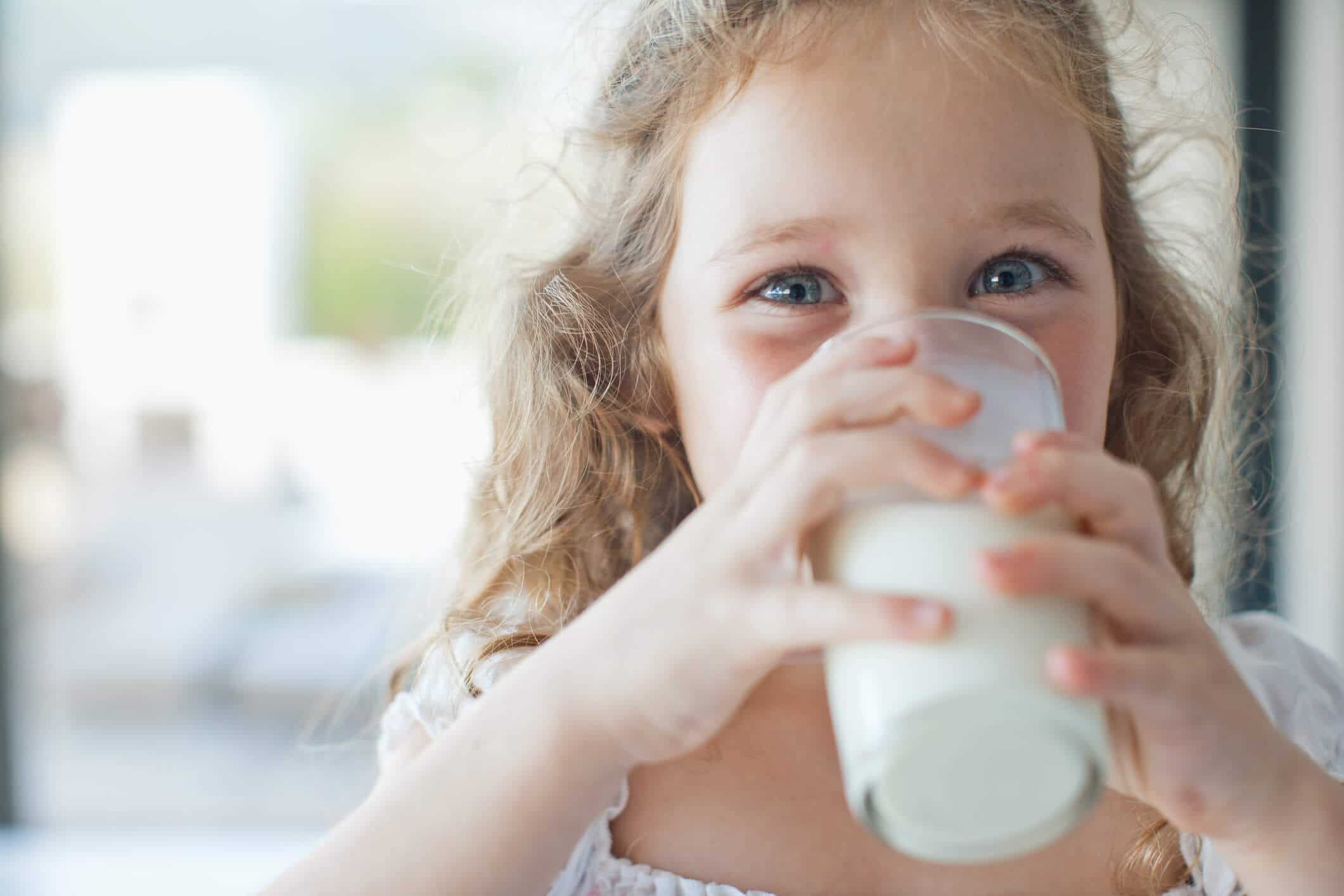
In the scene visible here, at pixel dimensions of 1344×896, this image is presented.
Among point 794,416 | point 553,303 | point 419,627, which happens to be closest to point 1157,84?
point 553,303

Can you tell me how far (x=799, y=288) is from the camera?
86 centimetres

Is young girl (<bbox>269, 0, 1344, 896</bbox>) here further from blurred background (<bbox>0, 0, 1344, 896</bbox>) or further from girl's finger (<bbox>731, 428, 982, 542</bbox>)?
blurred background (<bbox>0, 0, 1344, 896</bbox>)

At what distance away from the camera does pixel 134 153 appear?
7.80ft

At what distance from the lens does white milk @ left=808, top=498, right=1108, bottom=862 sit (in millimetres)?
490

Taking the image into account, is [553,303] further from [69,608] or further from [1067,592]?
[69,608]

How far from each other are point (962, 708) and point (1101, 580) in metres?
0.09

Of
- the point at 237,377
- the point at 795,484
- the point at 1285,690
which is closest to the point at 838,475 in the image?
the point at 795,484

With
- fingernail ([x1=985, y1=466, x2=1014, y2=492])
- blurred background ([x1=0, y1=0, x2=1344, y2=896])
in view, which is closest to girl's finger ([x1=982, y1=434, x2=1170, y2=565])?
fingernail ([x1=985, y1=466, x2=1014, y2=492])

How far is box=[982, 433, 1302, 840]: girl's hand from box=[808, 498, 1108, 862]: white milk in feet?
0.04

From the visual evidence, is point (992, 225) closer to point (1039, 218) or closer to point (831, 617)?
point (1039, 218)

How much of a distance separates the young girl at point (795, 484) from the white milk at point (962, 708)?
12 mm

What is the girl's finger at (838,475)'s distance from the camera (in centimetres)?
51

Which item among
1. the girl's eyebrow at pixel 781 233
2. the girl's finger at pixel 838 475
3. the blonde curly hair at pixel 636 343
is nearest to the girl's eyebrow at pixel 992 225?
the girl's eyebrow at pixel 781 233

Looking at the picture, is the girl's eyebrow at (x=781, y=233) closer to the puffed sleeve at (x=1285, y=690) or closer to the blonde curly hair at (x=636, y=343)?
the blonde curly hair at (x=636, y=343)
